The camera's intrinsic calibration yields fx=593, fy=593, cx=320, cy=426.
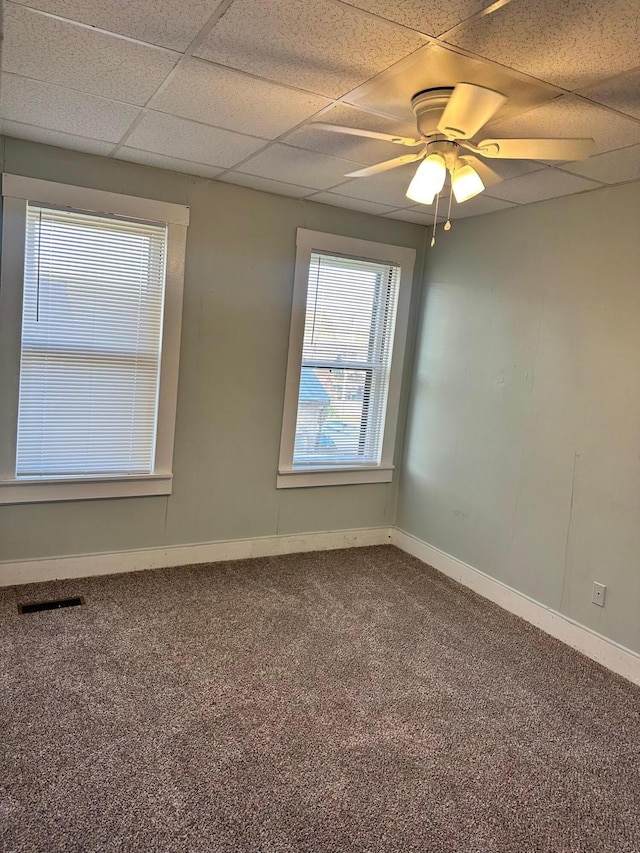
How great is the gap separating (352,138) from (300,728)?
2517mm

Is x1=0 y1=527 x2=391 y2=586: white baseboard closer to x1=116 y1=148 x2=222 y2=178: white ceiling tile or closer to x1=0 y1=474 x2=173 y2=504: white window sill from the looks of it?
x1=0 y1=474 x2=173 y2=504: white window sill

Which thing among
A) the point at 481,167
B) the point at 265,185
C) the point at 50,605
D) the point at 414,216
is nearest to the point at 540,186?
the point at 481,167

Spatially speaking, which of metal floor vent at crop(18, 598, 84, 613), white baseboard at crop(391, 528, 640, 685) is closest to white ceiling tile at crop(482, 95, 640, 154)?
white baseboard at crop(391, 528, 640, 685)

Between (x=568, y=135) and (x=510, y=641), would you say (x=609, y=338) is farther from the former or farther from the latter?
(x=510, y=641)

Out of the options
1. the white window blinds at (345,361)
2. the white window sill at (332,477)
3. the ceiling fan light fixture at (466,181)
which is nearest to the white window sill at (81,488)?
the white window sill at (332,477)

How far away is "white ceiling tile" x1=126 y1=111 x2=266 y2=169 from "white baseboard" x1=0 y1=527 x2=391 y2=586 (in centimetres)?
236

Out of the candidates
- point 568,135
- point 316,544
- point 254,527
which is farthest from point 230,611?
point 568,135

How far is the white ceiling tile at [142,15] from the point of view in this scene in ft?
5.76

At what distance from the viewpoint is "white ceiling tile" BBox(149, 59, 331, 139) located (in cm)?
219

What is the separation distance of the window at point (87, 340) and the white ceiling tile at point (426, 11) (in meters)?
2.15

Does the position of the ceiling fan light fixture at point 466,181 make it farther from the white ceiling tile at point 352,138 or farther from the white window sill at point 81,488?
the white window sill at point 81,488

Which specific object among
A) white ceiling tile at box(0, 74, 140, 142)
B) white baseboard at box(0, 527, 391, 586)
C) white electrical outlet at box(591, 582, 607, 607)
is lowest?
white baseboard at box(0, 527, 391, 586)

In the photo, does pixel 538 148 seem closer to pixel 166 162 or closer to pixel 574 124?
pixel 574 124

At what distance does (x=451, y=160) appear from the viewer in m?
2.21
